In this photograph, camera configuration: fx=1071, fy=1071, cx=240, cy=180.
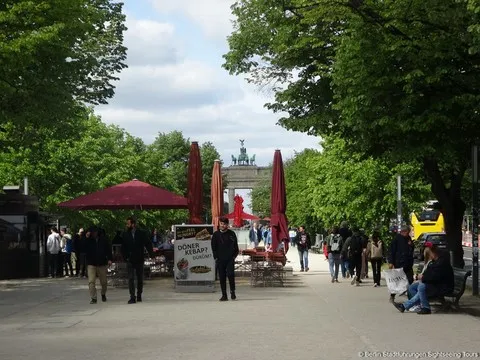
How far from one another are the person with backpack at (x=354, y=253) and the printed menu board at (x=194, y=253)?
5485 mm

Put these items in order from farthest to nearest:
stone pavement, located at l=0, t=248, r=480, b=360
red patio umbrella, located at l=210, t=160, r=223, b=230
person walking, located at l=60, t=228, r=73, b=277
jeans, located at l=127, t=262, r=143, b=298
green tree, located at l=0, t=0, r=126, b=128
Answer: person walking, located at l=60, t=228, r=73, b=277 → red patio umbrella, located at l=210, t=160, r=223, b=230 → green tree, located at l=0, t=0, r=126, b=128 → jeans, located at l=127, t=262, r=143, b=298 → stone pavement, located at l=0, t=248, r=480, b=360

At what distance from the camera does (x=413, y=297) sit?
19078 mm

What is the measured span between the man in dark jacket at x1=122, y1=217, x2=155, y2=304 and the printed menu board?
11.0 feet

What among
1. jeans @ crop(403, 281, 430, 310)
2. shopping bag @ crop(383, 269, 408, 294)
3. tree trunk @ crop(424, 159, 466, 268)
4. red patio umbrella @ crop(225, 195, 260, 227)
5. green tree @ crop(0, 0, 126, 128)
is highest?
green tree @ crop(0, 0, 126, 128)

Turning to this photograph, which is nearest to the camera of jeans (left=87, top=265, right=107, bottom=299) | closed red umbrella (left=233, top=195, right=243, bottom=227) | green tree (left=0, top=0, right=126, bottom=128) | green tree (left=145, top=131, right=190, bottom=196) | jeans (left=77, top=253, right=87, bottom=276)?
jeans (left=87, top=265, right=107, bottom=299)

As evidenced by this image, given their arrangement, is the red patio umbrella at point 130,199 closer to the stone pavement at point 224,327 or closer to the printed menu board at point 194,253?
the printed menu board at point 194,253

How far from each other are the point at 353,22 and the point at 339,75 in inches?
70.6

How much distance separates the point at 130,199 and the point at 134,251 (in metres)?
8.53

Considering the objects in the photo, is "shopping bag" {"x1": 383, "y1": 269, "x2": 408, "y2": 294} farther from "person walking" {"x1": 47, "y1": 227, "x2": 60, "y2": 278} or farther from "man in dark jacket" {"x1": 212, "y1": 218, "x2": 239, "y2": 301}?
"person walking" {"x1": 47, "y1": 227, "x2": 60, "y2": 278}

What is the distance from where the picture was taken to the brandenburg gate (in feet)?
565

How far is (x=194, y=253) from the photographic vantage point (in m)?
26.0

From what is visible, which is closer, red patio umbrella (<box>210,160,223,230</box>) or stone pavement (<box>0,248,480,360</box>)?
stone pavement (<box>0,248,480,360</box>)

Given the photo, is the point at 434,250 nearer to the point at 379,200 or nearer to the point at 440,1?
the point at 440,1

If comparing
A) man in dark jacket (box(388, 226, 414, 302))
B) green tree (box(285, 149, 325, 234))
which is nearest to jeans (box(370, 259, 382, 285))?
man in dark jacket (box(388, 226, 414, 302))
